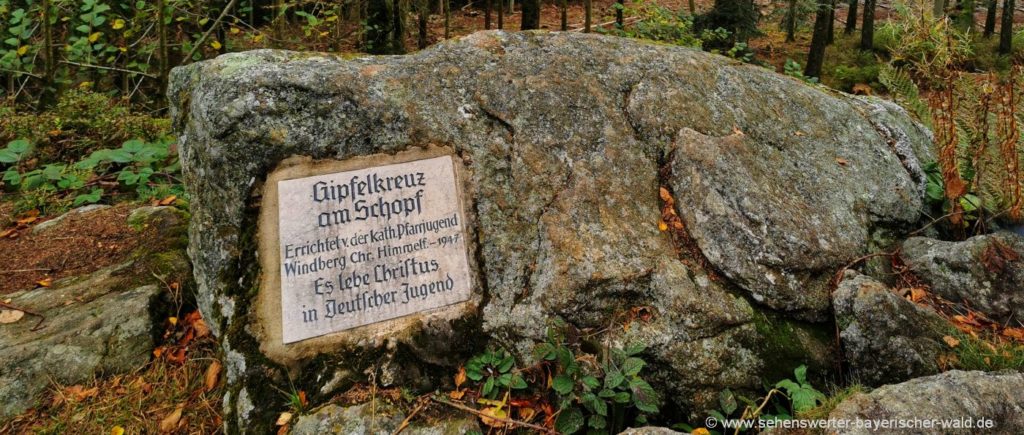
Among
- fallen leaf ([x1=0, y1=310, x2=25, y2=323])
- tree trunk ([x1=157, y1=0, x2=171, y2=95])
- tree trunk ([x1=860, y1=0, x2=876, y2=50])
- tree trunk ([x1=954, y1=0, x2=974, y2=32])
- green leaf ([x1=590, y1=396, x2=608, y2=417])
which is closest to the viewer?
green leaf ([x1=590, y1=396, x2=608, y2=417])

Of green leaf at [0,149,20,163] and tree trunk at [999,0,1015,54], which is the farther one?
tree trunk at [999,0,1015,54]

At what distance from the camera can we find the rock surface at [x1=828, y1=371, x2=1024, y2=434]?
212cm

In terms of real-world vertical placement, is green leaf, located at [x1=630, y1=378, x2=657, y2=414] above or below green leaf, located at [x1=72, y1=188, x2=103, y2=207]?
below

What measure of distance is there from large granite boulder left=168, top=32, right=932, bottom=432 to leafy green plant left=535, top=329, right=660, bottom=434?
0.15 meters

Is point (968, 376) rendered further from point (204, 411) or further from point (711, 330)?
point (204, 411)

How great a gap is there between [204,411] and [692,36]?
825 centimetres

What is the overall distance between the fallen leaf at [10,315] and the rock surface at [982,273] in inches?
213

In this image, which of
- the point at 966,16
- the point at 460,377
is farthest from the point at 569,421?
the point at 966,16

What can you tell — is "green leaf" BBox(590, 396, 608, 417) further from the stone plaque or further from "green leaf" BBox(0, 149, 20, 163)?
"green leaf" BBox(0, 149, 20, 163)

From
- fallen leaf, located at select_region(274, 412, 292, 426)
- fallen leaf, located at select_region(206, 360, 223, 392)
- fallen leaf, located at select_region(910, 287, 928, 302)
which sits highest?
fallen leaf, located at select_region(910, 287, 928, 302)

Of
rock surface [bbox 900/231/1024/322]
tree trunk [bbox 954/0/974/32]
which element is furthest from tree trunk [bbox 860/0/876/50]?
rock surface [bbox 900/231/1024/322]

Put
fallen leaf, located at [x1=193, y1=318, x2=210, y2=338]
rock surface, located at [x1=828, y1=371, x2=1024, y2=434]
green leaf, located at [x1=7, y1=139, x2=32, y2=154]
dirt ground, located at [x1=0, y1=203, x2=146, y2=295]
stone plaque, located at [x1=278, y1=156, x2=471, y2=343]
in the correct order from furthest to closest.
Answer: green leaf, located at [x1=7, y1=139, x2=32, y2=154], dirt ground, located at [x1=0, y1=203, x2=146, y2=295], fallen leaf, located at [x1=193, y1=318, x2=210, y2=338], stone plaque, located at [x1=278, y1=156, x2=471, y2=343], rock surface, located at [x1=828, y1=371, x2=1024, y2=434]

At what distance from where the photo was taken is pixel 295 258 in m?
2.70

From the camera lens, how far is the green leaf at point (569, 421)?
94.7 inches
